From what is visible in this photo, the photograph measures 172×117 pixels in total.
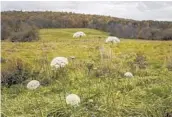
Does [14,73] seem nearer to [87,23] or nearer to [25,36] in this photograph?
[25,36]

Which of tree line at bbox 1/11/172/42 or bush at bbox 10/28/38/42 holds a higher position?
bush at bbox 10/28/38/42

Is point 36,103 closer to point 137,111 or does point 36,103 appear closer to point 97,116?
point 97,116

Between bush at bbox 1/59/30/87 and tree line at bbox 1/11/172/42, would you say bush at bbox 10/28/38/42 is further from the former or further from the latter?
bush at bbox 1/59/30/87

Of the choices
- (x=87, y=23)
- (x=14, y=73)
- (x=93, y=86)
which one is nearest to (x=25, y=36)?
(x=14, y=73)

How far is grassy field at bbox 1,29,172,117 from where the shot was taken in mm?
6367

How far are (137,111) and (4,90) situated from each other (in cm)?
457

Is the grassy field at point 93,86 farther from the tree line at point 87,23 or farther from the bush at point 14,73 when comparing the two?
the tree line at point 87,23

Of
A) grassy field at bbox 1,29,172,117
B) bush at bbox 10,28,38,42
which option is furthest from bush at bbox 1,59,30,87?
bush at bbox 10,28,38,42

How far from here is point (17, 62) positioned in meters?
12.0

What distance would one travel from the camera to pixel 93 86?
8406 mm

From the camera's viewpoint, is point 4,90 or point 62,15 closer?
point 4,90

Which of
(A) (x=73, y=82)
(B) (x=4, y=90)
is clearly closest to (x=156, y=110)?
(A) (x=73, y=82)

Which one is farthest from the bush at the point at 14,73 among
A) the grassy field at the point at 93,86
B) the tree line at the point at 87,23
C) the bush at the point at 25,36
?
the tree line at the point at 87,23

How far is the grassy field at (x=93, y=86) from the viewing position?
6.37m
